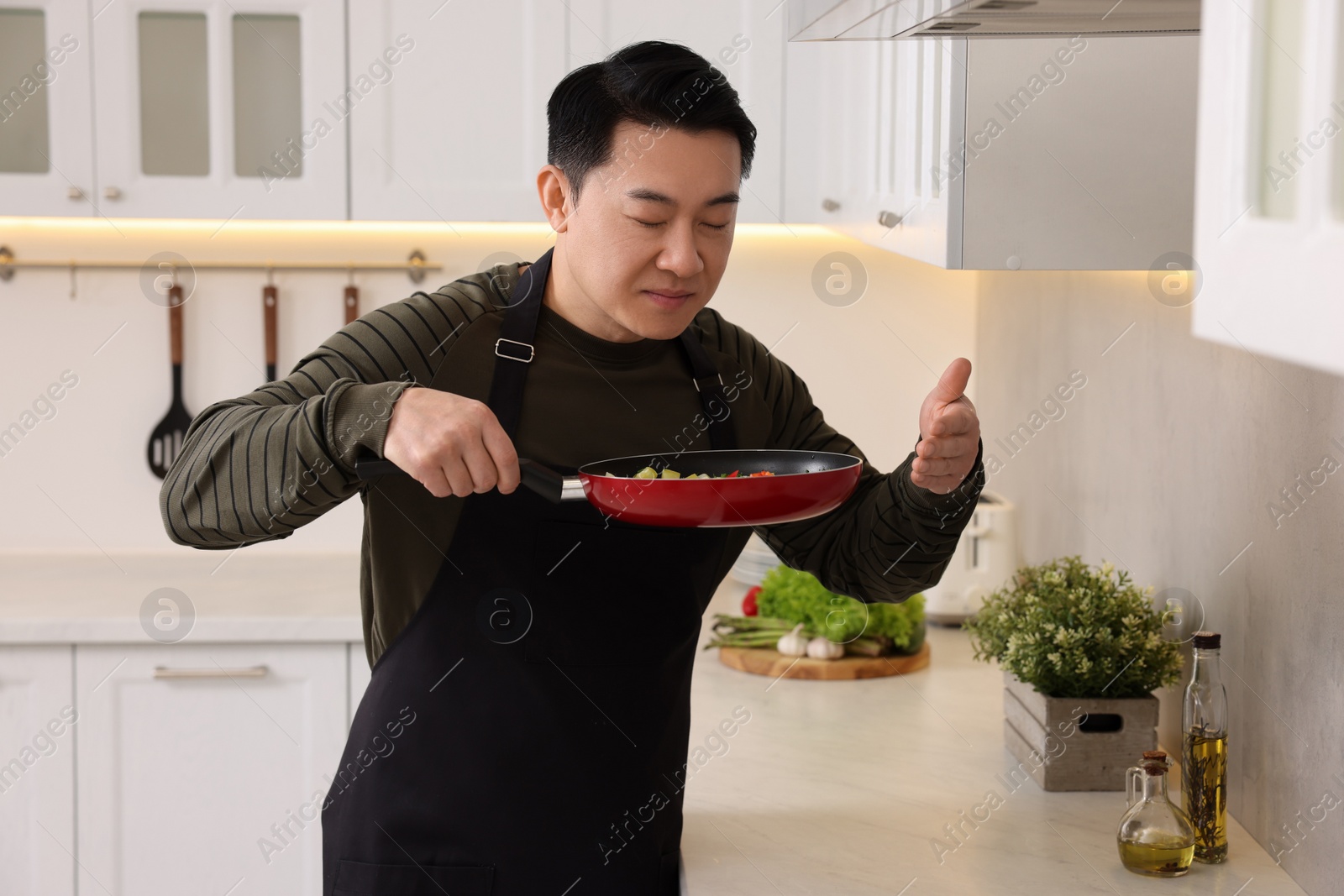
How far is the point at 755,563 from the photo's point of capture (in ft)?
7.64

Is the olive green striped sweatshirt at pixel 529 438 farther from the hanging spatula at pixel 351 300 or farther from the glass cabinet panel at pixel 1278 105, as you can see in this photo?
the hanging spatula at pixel 351 300

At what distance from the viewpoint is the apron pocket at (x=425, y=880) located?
1.21 m

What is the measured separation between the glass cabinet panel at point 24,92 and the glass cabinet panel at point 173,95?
0.53 ft

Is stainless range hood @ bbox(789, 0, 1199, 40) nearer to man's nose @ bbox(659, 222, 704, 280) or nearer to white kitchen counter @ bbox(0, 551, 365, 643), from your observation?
man's nose @ bbox(659, 222, 704, 280)

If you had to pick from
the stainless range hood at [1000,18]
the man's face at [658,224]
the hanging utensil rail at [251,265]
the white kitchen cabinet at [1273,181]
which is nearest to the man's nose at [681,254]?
the man's face at [658,224]

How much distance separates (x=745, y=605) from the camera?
6.84 ft

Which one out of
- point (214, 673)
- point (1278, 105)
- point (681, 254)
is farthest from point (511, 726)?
point (214, 673)

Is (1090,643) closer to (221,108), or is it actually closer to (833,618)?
(833,618)

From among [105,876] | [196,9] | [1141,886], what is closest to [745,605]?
[1141,886]

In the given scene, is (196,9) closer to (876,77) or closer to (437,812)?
(876,77)

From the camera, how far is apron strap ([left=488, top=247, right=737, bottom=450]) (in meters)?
1.21

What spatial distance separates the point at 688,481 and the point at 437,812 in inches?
18.8

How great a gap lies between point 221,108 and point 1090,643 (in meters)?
1.70

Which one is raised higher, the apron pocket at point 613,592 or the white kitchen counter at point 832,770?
the apron pocket at point 613,592
